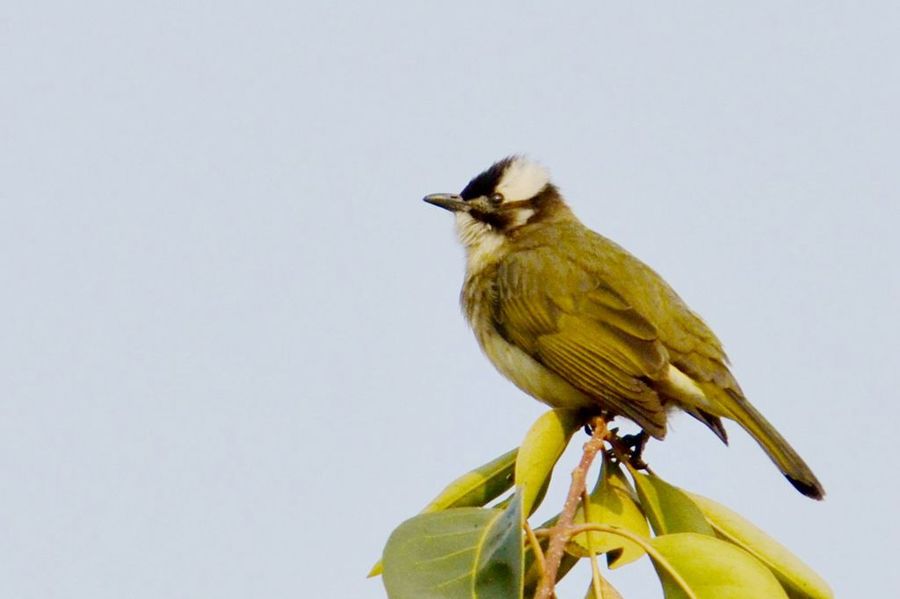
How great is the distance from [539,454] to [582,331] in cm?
192

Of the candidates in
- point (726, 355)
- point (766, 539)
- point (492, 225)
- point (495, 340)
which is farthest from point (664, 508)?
point (492, 225)

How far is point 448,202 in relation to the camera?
6.96 m

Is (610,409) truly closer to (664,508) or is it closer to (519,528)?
(664,508)

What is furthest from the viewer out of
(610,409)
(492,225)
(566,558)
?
(492,225)

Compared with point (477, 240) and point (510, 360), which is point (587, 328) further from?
point (477, 240)

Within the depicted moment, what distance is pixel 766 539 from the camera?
12.7 feet

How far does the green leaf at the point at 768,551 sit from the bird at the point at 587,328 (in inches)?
35.7

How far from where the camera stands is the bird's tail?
5.05m

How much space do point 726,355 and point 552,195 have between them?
1857mm

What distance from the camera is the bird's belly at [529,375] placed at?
570 centimetres

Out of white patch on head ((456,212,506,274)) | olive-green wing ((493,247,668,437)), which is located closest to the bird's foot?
olive-green wing ((493,247,668,437))

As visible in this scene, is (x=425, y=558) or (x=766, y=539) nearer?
(x=425, y=558)

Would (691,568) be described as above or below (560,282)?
below

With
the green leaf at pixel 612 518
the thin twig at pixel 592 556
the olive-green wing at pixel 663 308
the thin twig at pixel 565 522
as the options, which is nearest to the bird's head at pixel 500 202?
the olive-green wing at pixel 663 308
